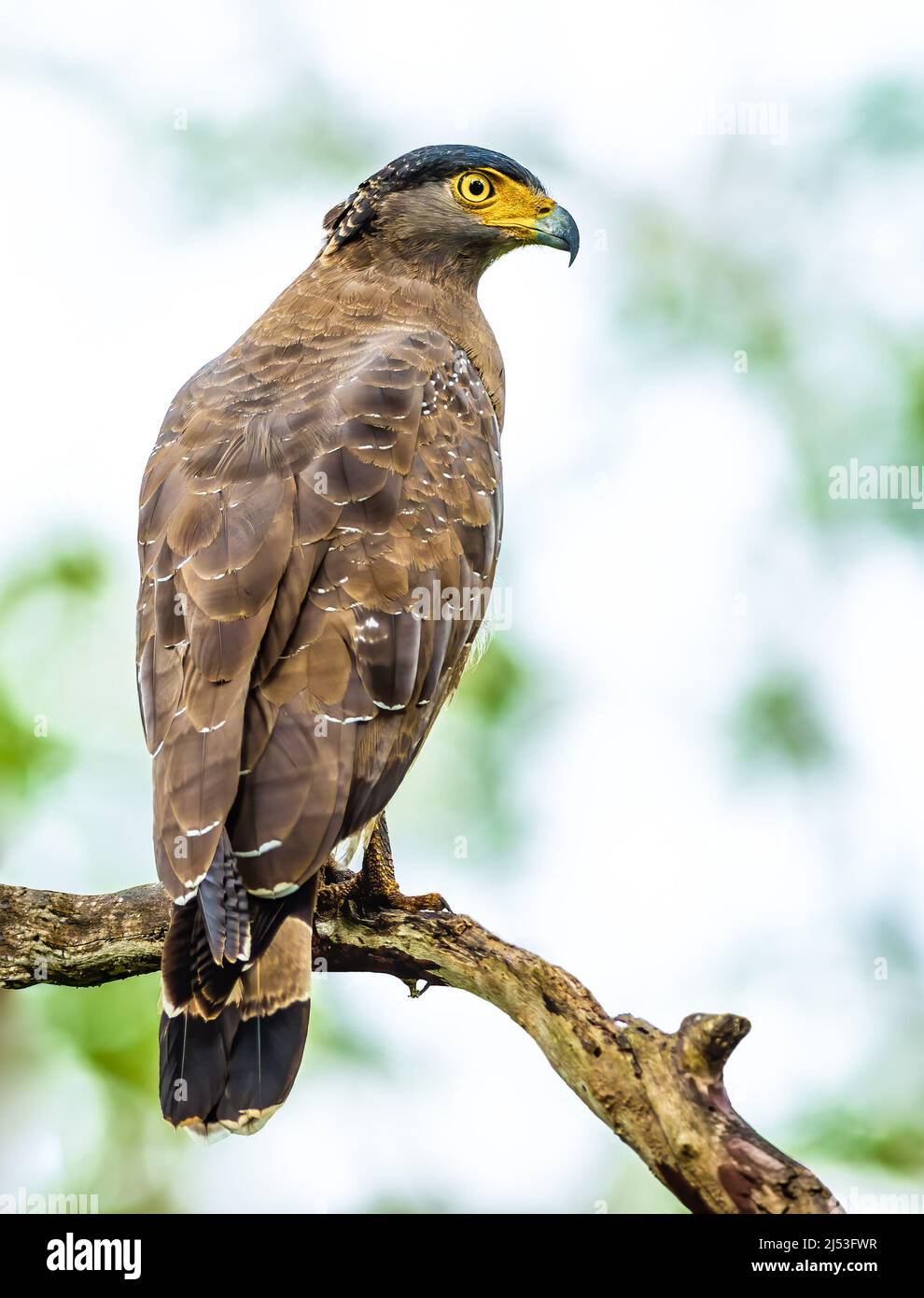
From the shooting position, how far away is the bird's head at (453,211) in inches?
217

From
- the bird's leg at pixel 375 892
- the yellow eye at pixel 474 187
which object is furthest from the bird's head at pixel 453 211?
the bird's leg at pixel 375 892

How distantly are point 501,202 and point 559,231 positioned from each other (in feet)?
→ 0.83

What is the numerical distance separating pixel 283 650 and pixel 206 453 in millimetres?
868

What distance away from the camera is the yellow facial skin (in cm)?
551

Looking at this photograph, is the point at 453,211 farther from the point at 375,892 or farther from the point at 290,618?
the point at 375,892

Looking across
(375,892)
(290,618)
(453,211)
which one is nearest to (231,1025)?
(375,892)

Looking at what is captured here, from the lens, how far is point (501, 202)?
5551mm

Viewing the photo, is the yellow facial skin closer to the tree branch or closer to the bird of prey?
the bird of prey

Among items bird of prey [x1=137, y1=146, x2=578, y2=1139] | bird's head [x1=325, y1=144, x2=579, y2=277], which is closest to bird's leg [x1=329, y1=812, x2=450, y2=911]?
bird of prey [x1=137, y1=146, x2=578, y2=1139]

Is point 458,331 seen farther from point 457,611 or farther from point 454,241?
point 457,611

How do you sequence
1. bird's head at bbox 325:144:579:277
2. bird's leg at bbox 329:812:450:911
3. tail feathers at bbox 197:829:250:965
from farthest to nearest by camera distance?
bird's head at bbox 325:144:579:277 < bird's leg at bbox 329:812:450:911 < tail feathers at bbox 197:829:250:965

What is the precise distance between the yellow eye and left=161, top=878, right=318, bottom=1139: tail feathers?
10.2 feet

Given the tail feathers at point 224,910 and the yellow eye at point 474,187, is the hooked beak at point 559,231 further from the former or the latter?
the tail feathers at point 224,910
